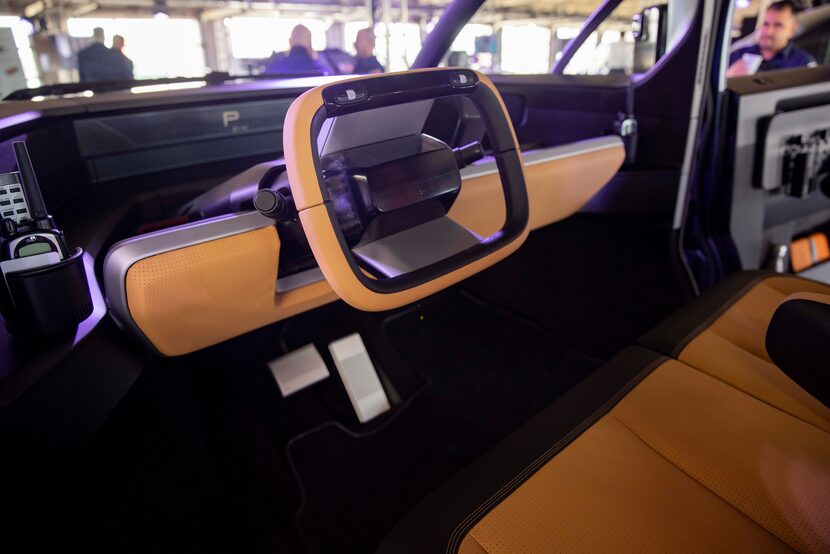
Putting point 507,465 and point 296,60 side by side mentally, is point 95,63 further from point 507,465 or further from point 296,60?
point 507,465

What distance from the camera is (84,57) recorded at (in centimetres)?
293

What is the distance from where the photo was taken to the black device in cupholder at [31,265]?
0.67m

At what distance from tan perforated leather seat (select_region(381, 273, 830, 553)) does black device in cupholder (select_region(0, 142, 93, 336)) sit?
57cm

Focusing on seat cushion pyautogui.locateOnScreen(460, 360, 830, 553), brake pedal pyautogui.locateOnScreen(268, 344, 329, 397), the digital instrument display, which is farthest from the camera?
brake pedal pyautogui.locateOnScreen(268, 344, 329, 397)

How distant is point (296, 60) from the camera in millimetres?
2773

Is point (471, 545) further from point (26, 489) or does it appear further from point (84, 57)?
point (84, 57)

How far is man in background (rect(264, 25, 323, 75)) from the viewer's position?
2.49m

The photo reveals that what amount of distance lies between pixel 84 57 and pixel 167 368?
2.61m

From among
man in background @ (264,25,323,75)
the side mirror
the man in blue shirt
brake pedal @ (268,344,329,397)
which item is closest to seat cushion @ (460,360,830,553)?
brake pedal @ (268,344,329,397)

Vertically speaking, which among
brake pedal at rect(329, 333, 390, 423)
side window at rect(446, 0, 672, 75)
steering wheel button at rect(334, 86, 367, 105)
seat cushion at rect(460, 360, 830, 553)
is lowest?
brake pedal at rect(329, 333, 390, 423)

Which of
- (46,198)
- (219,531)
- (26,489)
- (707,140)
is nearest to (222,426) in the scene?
(219,531)

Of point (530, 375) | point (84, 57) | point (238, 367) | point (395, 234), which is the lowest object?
point (530, 375)

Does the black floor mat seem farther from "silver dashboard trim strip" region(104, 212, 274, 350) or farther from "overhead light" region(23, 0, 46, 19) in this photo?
"overhead light" region(23, 0, 46, 19)

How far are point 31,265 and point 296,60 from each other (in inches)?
94.8
